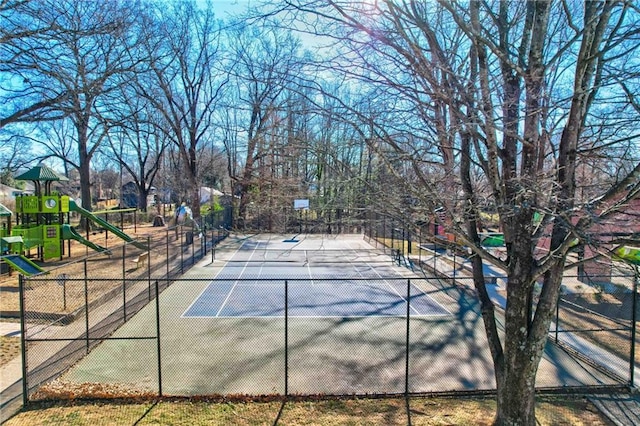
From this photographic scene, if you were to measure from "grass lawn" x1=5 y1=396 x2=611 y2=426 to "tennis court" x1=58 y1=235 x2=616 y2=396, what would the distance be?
0.46 m

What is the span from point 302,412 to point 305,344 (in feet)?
11.0

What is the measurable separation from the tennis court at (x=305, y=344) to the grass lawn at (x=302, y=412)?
0.46 metres

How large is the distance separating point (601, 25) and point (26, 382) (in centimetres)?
943

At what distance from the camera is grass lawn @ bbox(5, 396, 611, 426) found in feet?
19.5

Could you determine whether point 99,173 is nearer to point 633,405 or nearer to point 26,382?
point 26,382

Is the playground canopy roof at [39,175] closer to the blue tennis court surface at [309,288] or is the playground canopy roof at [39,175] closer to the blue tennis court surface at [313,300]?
the blue tennis court surface at [309,288]

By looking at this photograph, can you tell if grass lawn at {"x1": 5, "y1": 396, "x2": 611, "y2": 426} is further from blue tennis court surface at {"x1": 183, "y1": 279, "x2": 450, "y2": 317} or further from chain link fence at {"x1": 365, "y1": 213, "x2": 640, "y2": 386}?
blue tennis court surface at {"x1": 183, "y1": 279, "x2": 450, "y2": 317}

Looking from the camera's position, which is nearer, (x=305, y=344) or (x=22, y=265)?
(x=305, y=344)

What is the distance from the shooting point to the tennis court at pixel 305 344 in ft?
24.7

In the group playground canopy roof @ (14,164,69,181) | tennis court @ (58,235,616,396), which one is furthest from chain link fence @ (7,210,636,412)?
playground canopy roof @ (14,164,69,181)

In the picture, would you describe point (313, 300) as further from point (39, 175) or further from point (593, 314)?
point (39, 175)

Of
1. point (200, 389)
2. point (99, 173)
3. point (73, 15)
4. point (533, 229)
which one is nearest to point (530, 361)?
point (533, 229)

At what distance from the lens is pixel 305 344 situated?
9719 millimetres

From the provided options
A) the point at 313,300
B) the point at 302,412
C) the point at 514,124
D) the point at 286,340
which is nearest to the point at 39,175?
the point at 313,300
